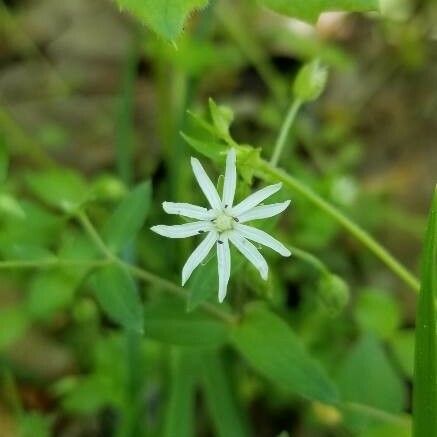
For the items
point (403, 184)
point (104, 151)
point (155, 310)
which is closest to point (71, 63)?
point (104, 151)

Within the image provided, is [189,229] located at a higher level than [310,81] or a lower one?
lower

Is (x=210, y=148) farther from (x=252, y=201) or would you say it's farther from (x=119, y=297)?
(x=119, y=297)

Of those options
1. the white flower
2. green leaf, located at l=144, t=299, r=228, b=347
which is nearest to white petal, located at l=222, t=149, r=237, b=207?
the white flower

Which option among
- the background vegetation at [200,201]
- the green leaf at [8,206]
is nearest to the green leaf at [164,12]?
the background vegetation at [200,201]

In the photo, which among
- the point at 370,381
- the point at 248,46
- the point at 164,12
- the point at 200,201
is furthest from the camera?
the point at 248,46

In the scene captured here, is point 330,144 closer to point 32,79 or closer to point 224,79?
point 224,79

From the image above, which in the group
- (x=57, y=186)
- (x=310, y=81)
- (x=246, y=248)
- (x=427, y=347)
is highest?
(x=57, y=186)

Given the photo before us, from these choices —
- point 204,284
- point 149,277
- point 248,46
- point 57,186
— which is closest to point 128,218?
point 149,277
